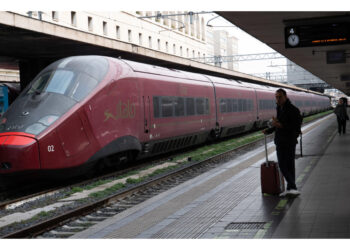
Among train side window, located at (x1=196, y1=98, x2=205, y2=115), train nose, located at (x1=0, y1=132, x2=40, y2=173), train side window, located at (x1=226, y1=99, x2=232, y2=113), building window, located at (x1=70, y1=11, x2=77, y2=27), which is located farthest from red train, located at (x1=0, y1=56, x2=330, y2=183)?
building window, located at (x1=70, y1=11, x2=77, y2=27)

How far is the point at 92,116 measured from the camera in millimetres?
11391

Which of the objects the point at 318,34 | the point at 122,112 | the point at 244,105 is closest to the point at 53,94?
the point at 122,112

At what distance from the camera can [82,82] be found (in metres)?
11.6

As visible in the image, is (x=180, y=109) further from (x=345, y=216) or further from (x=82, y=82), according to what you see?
(x=345, y=216)

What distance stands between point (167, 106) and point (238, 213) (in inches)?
347

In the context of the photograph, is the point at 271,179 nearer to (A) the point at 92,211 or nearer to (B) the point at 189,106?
(A) the point at 92,211

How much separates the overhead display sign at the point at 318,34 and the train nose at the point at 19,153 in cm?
730

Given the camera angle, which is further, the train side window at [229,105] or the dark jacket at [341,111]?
the train side window at [229,105]

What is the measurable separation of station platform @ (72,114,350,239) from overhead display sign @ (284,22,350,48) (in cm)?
366

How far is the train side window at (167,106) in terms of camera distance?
15.6 m

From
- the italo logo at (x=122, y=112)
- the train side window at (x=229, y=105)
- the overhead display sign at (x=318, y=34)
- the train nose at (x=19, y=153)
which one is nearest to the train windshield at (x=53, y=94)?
the train nose at (x=19, y=153)

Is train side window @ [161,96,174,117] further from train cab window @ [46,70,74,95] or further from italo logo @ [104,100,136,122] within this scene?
train cab window @ [46,70,74,95]

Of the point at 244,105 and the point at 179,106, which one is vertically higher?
the point at 179,106

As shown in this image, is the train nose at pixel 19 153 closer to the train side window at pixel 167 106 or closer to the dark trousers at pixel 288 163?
the dark trousers at pixel 288 163
